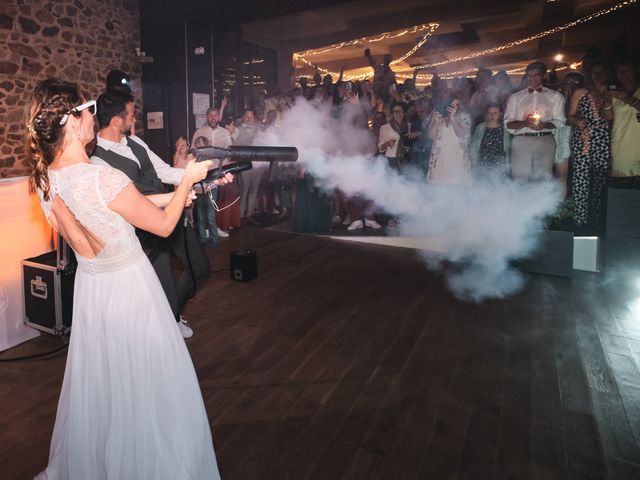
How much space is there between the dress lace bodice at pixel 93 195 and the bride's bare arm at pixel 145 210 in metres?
0.03

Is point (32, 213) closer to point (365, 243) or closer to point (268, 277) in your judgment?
point (268, 277)

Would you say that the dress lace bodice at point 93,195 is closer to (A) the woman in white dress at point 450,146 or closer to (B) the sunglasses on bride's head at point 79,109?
(B) the sunglasses on bride's head at point 79,109

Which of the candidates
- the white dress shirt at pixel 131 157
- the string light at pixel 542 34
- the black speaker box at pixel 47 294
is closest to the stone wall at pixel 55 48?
the black speaker box at pixel 47 294

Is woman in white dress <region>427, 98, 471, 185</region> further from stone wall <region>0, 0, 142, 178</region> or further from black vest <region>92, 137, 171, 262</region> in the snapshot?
stone wall <region>0, 0, 142, 178</region>

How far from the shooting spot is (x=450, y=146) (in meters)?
5.94

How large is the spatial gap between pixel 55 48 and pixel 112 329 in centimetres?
672

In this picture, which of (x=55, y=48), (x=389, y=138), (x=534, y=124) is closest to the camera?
(x=534, y=124)

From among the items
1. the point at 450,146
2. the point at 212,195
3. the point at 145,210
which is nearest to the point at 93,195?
the point at 145,210

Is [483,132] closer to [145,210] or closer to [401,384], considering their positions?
[401,384]

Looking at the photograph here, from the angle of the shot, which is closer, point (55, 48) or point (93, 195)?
point (93, 195)

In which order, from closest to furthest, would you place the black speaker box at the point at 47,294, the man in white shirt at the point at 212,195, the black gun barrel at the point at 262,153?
1. the black gun barrel at the point at 262,153
2. the black speaker box at the point at 47,294
3. the man in white shirt at the point at 212,195

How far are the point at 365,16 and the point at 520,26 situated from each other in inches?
154

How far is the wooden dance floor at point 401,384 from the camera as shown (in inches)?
81.9

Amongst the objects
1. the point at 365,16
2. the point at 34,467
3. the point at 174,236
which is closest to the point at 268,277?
the point at 174,236
